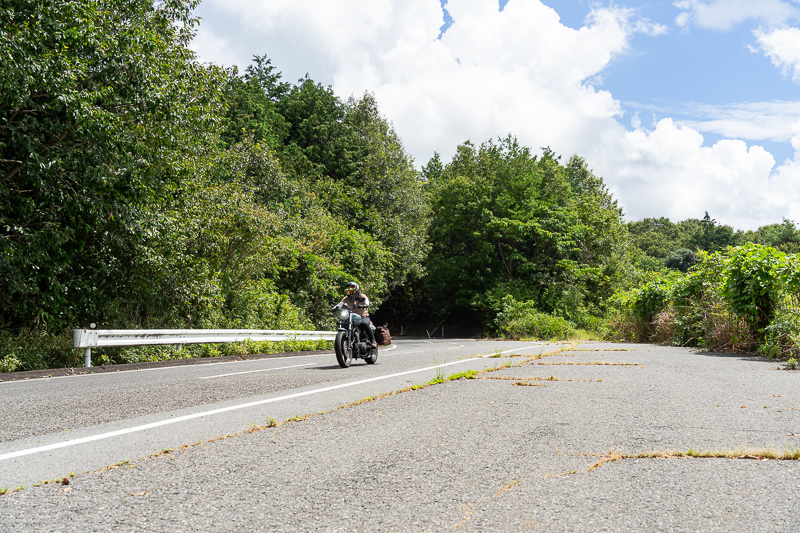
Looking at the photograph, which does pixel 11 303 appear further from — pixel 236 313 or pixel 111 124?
pixel 236 313

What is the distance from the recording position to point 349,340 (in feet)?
38.9

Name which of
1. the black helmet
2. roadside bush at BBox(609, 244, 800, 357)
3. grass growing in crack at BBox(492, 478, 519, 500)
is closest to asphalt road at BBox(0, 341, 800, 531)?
grass growing in crack at BBox(492, 478, 519, 500)

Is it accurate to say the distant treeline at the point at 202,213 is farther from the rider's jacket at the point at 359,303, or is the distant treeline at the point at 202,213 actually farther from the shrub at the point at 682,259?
the shrub at the point at 682,259

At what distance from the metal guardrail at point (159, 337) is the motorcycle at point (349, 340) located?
4745 millimetres

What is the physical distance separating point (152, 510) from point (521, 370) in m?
7.94

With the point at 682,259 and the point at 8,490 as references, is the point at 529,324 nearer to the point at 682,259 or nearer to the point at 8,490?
the point at 8,490

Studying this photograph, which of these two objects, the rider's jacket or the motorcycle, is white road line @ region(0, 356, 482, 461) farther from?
the rider's jacket

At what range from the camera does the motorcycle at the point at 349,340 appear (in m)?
11.4

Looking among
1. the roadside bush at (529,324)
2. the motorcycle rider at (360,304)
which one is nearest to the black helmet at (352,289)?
the motorcycle rider at (360,304)

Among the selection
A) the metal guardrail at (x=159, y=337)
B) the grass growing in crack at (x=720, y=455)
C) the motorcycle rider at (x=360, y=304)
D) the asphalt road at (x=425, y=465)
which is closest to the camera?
the asphalt road at (x=425, y=465)

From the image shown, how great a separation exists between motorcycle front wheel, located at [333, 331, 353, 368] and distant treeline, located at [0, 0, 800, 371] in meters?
5.37

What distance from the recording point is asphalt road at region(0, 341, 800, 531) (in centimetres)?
285

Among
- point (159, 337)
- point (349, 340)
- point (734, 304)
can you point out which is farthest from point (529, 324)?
point (159, 337)

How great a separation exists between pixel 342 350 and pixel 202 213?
867 cm
